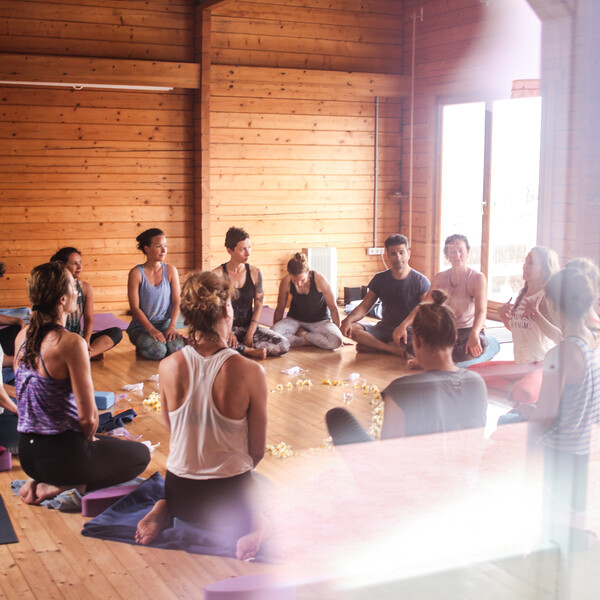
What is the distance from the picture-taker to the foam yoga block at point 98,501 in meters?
2.26

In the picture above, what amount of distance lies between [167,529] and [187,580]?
1.07 feet

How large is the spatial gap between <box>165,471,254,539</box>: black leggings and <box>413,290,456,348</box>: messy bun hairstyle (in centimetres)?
68

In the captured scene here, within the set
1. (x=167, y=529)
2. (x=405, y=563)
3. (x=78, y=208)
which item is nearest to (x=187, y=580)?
(x=167, y=529)

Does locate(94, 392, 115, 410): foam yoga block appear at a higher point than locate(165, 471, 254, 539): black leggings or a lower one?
lower

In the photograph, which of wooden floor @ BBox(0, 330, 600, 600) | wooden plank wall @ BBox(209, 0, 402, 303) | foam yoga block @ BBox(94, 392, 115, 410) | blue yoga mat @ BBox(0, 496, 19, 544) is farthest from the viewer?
wooden plank wall @ BBox(209, 0, 402, 303)

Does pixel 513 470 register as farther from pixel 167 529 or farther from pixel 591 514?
pixel 167 529

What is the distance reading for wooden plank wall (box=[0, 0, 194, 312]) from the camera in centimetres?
545

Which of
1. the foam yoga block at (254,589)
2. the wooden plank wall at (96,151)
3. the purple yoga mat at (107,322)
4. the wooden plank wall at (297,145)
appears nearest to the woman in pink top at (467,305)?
the foam yoga block at (254,589)

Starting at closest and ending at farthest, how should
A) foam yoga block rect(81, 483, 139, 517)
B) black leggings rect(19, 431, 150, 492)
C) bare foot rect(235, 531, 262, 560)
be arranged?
1. bare foot rect(235, 531, 262, 560)
2. foam yoga block rect(81, 483, 139, 517)
3. black leggings rect(19, 431, 150, 492)

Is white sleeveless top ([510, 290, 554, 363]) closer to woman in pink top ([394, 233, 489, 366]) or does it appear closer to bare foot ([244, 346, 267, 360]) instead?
woman in pink top ([394, 233, 489, 366])

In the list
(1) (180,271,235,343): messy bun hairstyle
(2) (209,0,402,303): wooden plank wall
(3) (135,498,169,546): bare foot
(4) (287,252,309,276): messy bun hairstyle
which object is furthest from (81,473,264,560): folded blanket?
(2) (209,0,402,303): wooden plank wall

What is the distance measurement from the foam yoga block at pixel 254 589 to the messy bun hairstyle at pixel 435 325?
1.73 feet

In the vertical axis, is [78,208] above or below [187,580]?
above

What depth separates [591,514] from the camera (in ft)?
3.71
